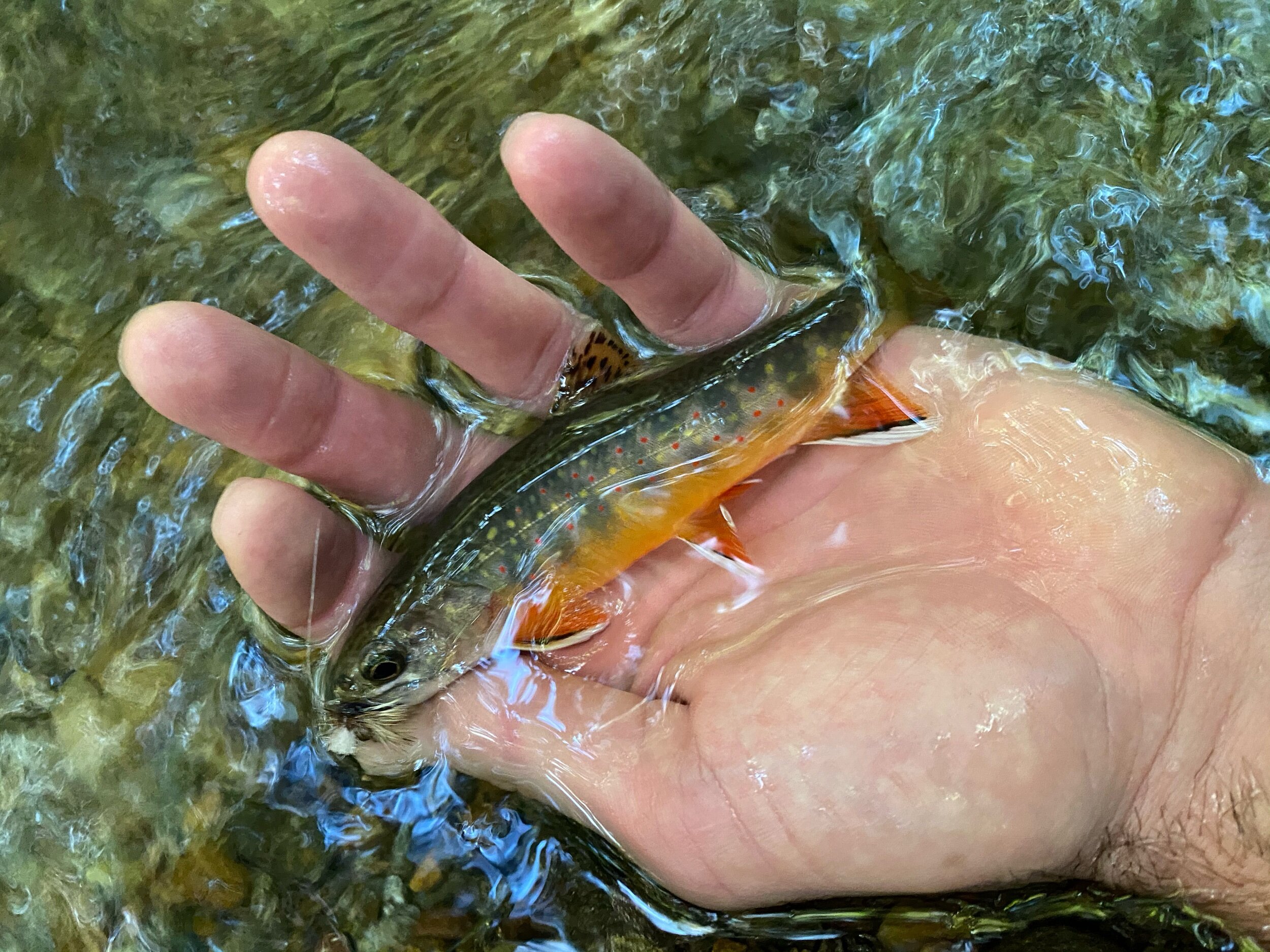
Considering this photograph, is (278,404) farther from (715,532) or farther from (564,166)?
(715,532)

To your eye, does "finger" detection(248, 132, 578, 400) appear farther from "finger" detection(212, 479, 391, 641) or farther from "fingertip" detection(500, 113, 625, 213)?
"finger" detection(212, 479, 391, 641)

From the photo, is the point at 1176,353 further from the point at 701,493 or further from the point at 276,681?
the point at 276,681

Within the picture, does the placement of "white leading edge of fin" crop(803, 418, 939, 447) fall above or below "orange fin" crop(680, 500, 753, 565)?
above

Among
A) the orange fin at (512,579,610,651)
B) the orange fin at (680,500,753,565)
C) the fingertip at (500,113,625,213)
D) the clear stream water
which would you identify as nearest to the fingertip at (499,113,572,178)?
the fingertip at (500,113,625,213)

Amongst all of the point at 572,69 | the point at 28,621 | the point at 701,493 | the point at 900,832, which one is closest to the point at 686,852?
the point at 900,832

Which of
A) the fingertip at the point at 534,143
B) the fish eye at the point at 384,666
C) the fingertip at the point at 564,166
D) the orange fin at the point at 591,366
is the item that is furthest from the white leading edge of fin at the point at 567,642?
the fingertip at the point at 534,143

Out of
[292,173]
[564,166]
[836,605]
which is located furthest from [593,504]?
[292,173]
